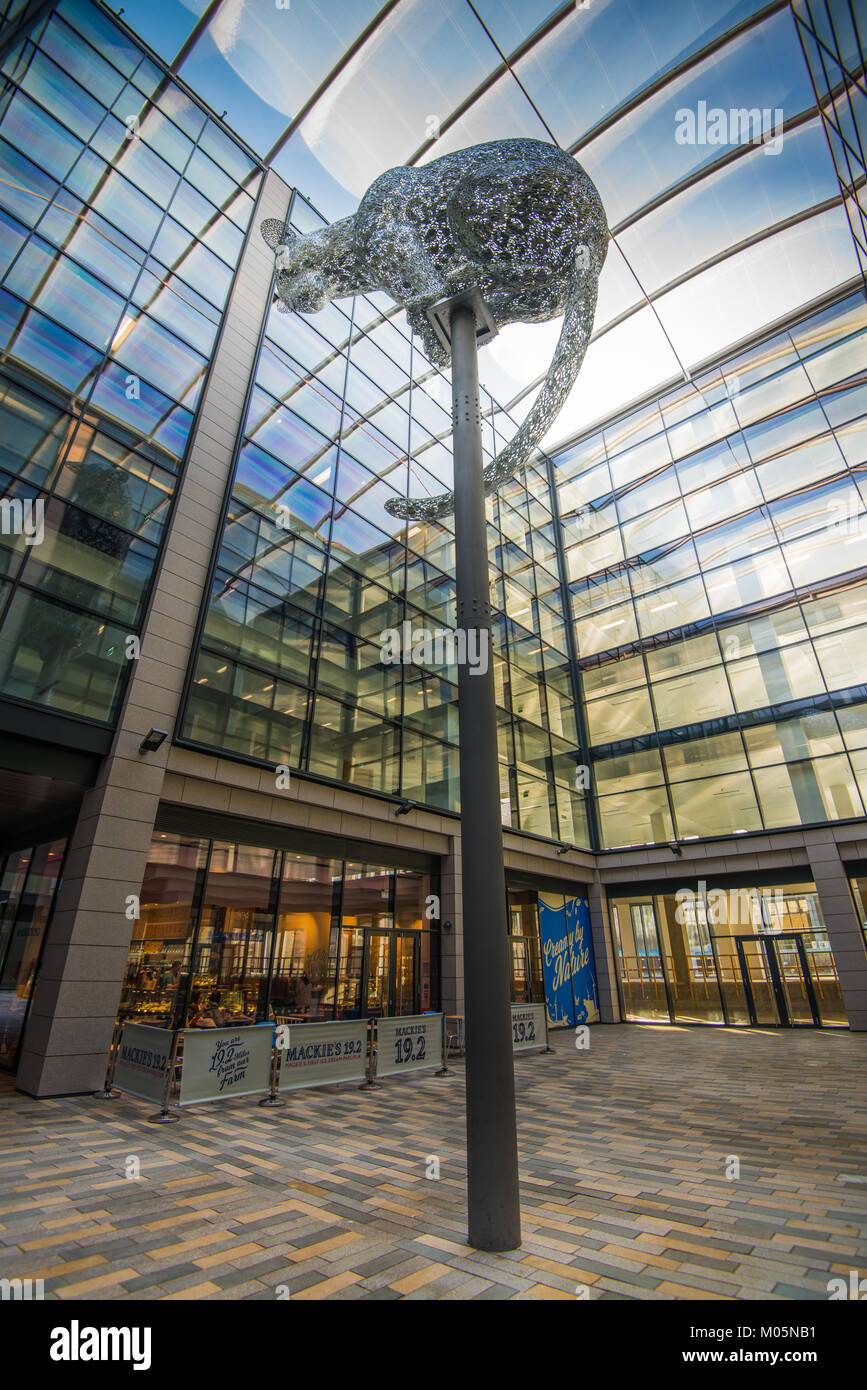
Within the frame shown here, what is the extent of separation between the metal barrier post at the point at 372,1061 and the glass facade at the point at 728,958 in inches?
517

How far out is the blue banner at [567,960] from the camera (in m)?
19.8

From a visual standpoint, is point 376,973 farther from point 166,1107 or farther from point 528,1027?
point 166,1107

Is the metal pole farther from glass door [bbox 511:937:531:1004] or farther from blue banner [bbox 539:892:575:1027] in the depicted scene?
blue banner [bbox 539:892:575:1027]

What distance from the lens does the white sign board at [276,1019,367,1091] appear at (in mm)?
10234

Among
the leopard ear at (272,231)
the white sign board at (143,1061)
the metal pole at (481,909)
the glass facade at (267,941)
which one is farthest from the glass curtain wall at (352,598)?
the metal pole at (481,909)

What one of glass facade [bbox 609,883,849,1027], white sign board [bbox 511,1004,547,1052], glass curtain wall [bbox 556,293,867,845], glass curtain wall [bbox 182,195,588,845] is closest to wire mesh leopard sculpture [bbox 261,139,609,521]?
glass curtain wall [bbox 182,195,588,845]

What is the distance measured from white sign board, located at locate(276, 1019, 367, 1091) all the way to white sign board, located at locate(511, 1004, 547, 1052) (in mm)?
4674

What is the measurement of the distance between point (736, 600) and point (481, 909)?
2135 cm

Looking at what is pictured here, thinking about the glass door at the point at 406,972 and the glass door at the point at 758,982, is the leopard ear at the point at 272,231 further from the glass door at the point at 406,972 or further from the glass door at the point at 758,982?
the glass door at the point at 758,982

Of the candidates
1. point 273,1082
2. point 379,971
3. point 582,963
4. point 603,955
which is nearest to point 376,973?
point 379,971

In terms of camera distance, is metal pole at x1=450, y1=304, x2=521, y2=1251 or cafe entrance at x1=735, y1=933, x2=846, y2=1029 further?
cafe entrance at x1=735, y1=933, x2=846, y2=1029

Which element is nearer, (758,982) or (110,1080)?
(110,1080)

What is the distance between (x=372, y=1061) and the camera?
444 inches

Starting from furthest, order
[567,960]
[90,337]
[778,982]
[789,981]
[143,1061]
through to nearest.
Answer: [567,960] < [778,982] < [789,981] < [90,337] < [143,1061]
